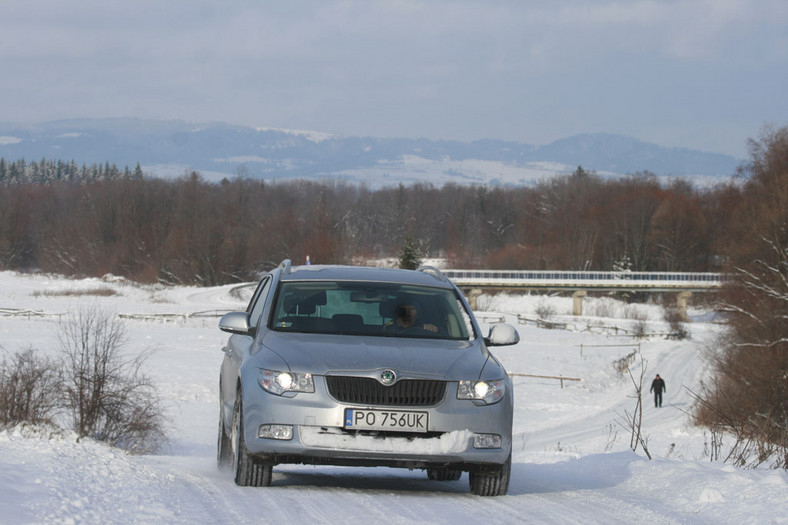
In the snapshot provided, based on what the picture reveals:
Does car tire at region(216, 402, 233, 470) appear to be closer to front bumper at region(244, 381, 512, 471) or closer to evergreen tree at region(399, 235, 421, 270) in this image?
front bumper at region(244, 381, 512, 471)

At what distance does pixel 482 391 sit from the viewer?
7.95 metres

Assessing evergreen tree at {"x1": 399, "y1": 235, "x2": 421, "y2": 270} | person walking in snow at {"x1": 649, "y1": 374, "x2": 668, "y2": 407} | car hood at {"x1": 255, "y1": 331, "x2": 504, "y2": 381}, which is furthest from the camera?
evergreen tree at {"x1": 399, "y1": 235, "x2": 421, "y2": 270}

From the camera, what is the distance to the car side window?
978 centimetres

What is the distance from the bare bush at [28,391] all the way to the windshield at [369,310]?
9535mm

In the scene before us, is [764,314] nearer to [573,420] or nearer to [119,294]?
[573,420]

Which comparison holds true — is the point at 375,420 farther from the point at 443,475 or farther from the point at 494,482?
the point at 443,475

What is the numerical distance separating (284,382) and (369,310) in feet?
5.14

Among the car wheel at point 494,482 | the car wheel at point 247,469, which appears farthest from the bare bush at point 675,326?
the car wheel at point 247,469

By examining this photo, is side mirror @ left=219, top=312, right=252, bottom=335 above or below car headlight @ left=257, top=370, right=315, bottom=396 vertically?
above

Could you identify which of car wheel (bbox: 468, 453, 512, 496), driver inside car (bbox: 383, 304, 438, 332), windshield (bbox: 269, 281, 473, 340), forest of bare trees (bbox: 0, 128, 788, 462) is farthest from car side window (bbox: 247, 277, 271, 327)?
forest of bare trees (bbox: 0, 128, 788, 462)

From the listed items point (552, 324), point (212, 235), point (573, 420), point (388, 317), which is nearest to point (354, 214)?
point (212, 235)

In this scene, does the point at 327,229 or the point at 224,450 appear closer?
the point at 224,450

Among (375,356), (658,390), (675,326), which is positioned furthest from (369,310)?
(675,326)

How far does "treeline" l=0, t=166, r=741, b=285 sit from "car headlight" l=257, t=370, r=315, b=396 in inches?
3158
